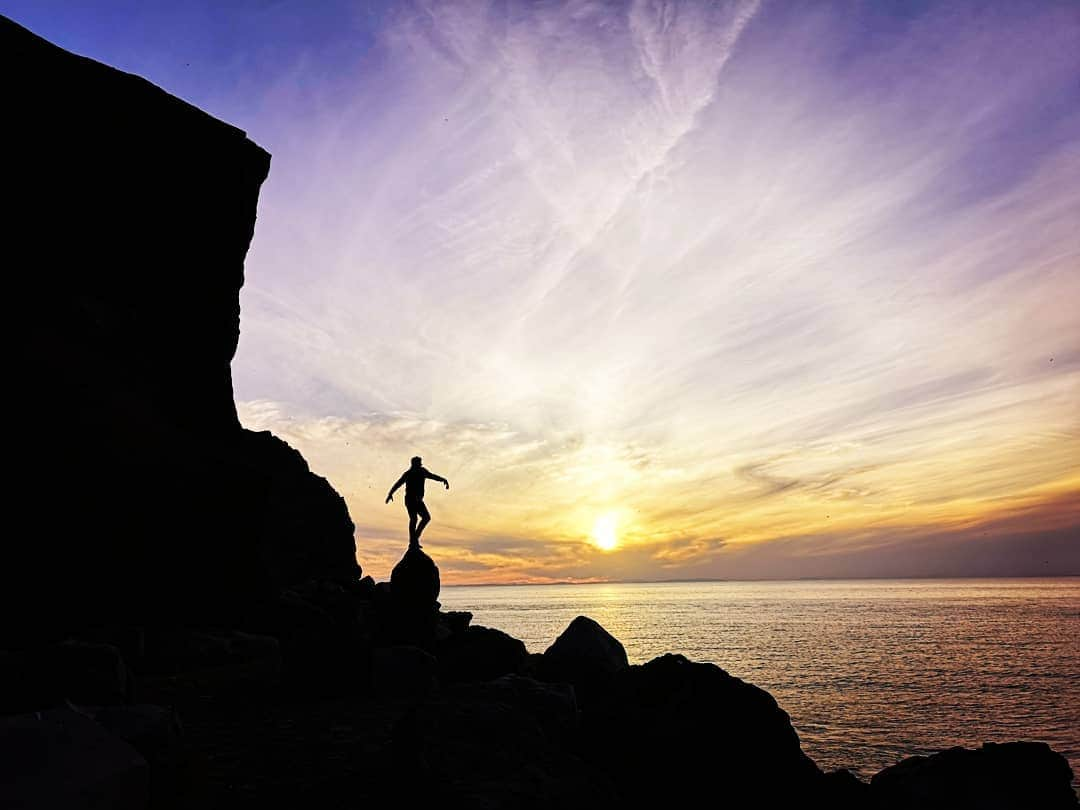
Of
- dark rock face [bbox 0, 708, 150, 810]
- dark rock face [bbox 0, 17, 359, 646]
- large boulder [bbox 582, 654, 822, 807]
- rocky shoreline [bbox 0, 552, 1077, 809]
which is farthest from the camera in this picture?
dark rock face [bbox 0, 17, 359, 646]

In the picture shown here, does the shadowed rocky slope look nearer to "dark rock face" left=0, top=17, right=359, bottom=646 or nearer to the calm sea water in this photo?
"dark rock face" left=0, top=17, right=359, bottom=646

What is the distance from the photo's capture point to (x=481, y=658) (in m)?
15.1

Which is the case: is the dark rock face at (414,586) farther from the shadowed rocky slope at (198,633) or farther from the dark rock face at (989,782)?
the dark rock face at (989,782)

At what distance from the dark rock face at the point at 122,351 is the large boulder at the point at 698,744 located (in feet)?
30.1

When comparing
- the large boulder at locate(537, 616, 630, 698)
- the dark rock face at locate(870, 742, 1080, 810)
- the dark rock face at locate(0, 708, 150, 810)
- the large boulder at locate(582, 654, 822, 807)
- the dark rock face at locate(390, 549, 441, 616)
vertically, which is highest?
the dark rock face at locate(390, 549, 441, 616)

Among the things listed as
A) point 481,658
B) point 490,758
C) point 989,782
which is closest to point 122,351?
point 481,658

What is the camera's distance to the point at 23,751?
385 centimetres

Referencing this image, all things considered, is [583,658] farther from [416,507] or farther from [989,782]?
[989,782]

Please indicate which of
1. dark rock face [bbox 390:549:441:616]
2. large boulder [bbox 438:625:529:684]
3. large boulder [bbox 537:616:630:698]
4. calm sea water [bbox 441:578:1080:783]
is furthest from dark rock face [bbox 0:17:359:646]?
calm sea water [bbox 441:578:1080:783]

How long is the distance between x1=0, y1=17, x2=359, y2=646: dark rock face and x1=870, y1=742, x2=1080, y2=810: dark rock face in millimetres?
13389

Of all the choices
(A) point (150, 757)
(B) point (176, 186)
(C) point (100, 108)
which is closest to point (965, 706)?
(A) point (150, 757)

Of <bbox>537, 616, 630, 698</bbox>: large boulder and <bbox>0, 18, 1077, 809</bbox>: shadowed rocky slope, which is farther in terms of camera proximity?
<bbox>537, 616, 630, 698</bbox>: large boulder

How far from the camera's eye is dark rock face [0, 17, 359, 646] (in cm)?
1176

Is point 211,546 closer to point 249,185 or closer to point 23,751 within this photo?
point 249,185
